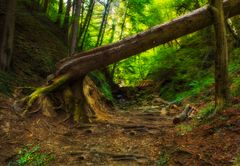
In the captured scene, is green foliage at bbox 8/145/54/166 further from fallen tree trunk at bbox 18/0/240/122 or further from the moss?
the moss

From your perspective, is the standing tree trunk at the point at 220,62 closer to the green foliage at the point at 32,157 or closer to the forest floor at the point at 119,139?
the forest floor at the point at 119,139

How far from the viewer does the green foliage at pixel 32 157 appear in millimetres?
7043

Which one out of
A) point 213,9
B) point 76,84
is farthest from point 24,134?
point 213,9

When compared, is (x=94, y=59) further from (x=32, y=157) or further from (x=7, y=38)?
(x=32, y=157)

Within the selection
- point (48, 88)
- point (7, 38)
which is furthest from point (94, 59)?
point (7, 38)

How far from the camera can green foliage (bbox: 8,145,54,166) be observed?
7043 mm

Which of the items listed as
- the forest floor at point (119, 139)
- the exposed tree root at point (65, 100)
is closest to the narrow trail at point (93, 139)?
the forest floor at point (119, 139)

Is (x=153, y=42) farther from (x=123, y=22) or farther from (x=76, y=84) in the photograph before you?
(x=123, y=22)

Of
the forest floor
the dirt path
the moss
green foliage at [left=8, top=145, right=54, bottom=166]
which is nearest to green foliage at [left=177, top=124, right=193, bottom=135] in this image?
the forest floor

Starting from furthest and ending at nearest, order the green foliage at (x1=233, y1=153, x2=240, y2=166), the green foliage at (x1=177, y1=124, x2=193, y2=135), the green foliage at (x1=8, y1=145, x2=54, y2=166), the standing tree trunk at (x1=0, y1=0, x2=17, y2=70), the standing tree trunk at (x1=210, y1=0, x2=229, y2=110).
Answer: the standing tree trunk at (x1=0, y1=0, x2=17, y2=70)
the green foliage at (x1=177, y1=124, x2=193, y2=135)
the standing tree trunk at (x1=210, y1=0, x2=229, y2=110)
the green foliage at (x1=8, y1=145, x2=54, y2=166)
the green foliage at (x1=233, y1=153, x2=240, y2=166)

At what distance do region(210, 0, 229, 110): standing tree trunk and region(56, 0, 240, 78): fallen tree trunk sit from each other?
47.7 inches

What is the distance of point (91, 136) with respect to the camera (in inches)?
366

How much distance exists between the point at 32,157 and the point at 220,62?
5.16 m

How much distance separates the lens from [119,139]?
8.93 meters
